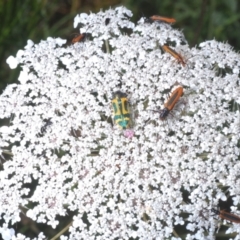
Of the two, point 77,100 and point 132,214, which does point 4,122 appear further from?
point 132,214

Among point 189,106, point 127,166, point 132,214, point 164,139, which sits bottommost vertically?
→ point 132,214

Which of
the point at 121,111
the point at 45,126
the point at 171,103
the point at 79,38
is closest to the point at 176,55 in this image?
the point at 171,103

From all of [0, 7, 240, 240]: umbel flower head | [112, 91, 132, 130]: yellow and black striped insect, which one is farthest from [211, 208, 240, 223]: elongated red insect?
[112, 91, 132, 130]: yellow and black striped insect

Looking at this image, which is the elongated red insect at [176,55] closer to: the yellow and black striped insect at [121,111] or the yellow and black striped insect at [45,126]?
the yellow and black striped insect at [121,111]

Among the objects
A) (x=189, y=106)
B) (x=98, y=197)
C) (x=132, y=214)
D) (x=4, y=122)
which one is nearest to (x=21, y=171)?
(x=98, y=197)

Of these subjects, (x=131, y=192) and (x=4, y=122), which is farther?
(x=4, y=122)

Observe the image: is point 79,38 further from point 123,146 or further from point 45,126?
point 123,146

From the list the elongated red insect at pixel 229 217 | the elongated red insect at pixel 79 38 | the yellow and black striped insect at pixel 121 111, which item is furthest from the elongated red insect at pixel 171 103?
the elongated red insect at pixel 79 38
